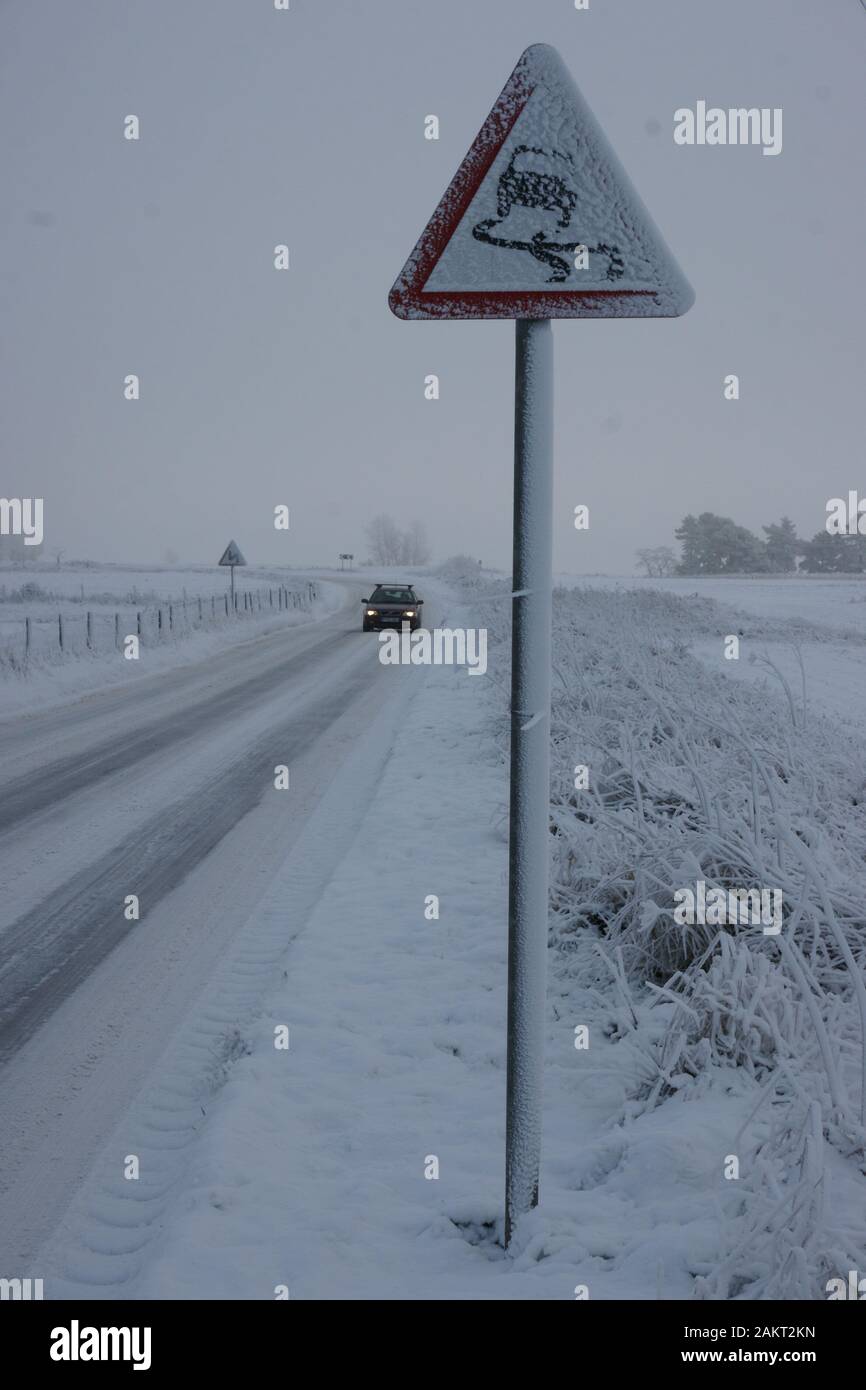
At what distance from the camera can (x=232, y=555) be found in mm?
28859

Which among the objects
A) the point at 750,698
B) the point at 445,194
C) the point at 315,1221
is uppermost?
the point at 445,194

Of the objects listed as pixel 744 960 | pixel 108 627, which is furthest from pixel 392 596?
pixel 744 960

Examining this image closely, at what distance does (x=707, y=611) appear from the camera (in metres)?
33.2

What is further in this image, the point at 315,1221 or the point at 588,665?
the point at 588,665

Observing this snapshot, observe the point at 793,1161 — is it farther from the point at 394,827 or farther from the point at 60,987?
the point at 394,827

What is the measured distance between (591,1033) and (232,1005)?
1650mm

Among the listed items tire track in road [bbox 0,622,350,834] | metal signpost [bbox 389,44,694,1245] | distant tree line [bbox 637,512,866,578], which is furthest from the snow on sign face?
distant tree line [bbox 637,512,866,578]

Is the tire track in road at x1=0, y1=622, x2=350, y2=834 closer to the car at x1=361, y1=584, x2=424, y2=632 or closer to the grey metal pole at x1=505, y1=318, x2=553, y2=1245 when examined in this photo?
the grey metal pole at x1=505, y1=318, x2=553, y2=1245

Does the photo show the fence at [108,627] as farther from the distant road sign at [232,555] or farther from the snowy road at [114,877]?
the snowy road at [114,877]

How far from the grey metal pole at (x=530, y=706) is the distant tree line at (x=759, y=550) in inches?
3312

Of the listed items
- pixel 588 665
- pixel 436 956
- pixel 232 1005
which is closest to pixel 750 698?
pixel 588 665

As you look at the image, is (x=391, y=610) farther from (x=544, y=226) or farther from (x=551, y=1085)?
(x=544, y=226)

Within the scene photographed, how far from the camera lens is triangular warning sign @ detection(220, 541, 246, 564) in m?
28.4
